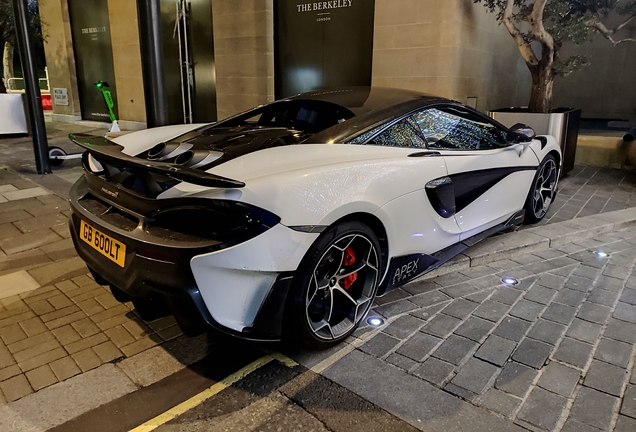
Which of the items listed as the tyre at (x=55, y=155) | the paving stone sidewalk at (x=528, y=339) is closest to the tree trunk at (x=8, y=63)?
the tyre at (x=55, y=155)

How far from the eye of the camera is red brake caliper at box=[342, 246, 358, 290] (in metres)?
2.67

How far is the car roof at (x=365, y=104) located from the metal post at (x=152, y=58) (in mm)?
2113

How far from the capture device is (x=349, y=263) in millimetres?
2707

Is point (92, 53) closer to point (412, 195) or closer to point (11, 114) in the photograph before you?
point (11, 114)

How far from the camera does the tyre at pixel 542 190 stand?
174 inches

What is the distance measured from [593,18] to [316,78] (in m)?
4.34

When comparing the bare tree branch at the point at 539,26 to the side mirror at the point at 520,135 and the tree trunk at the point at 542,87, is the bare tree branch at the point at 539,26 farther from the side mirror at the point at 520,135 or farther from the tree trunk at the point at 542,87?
the side mirror at the point at 520,135

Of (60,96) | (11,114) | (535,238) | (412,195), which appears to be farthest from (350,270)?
(60,96)

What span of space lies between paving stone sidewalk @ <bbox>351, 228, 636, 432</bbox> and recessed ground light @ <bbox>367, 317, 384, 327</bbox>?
2.9 inches

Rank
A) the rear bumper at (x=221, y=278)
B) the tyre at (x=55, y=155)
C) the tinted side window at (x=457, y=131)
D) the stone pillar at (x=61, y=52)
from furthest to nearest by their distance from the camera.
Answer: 1. the stone pillar at (x=61, y=52)
2. the tyre at (x=55, y=155)
3. the tinted side window at (x=457, y=131)
4. the rear bumper at (x=221, y=278)

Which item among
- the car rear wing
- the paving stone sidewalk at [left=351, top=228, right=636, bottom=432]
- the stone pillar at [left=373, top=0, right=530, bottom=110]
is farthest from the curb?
the stone pillar at [left=373, top=0, right=530, bottom=110]

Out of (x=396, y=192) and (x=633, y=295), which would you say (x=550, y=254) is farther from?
(x=396, y=192)

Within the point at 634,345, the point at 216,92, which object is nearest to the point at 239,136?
the point at 634,345

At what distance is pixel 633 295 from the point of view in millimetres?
3336
